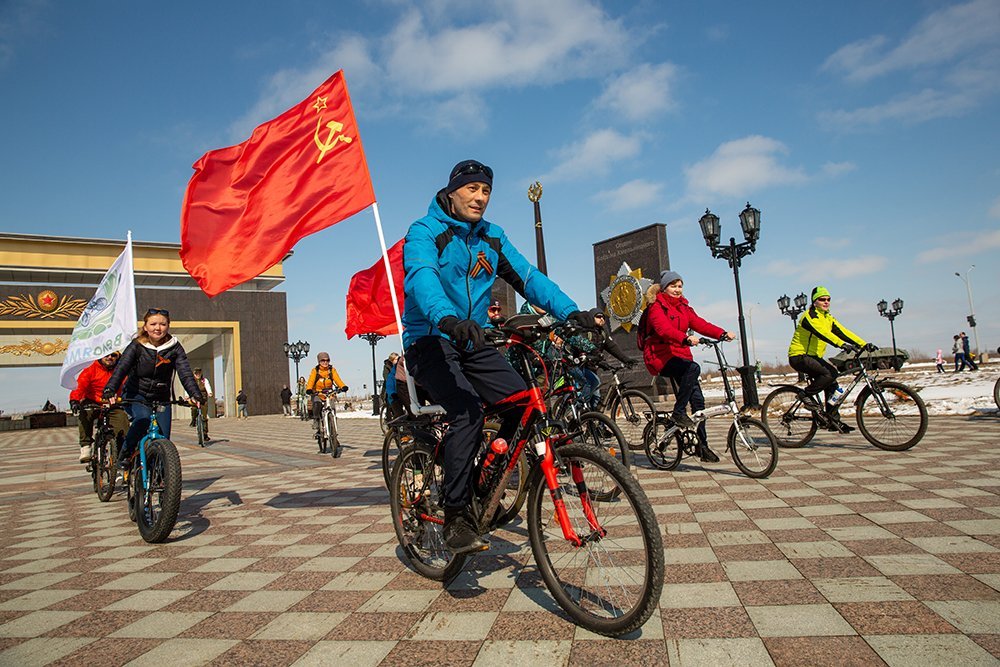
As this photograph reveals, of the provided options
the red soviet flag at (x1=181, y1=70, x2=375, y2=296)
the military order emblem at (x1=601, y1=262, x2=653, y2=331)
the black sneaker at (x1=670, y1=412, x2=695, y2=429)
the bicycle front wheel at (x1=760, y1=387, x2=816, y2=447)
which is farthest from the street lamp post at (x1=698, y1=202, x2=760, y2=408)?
the red soviet flag at (x1=181, y1=70, x2=375, y2=296)

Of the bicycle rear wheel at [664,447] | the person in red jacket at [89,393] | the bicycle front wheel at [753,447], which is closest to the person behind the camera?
the bicycle front wheel at [753,447]

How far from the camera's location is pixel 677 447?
6.53 meters

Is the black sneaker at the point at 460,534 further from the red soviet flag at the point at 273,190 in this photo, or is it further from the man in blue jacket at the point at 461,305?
the red soviet flag at the point at 273,190

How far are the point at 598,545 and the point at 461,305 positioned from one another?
1.43m

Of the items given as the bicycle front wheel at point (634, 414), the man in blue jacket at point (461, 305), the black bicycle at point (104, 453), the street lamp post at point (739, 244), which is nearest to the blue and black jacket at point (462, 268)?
the man in blue jacket at point (461, 305)

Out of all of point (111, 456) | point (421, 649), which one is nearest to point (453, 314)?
point (421, 649)

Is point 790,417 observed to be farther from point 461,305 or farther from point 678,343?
point 461,305

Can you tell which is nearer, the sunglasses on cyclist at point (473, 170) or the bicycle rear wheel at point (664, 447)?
the sunglasses on cyclist at point (473, 170)

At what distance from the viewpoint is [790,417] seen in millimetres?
7430

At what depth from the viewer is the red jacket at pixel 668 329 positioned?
649 centimetres

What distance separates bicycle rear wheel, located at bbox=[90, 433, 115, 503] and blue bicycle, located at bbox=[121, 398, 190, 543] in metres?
1.61

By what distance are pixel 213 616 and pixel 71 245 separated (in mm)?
43651

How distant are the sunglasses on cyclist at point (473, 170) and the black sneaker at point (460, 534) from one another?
178 cm

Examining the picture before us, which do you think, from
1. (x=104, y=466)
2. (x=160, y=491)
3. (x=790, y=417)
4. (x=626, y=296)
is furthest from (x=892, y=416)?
(x=626, y=296)
